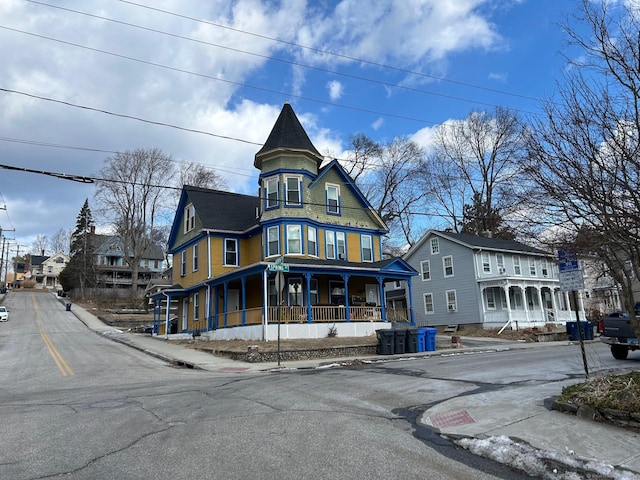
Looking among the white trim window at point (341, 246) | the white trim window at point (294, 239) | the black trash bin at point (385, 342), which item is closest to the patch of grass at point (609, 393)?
the black trash bin at point (385, 342)

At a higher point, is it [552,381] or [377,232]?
[377,232]

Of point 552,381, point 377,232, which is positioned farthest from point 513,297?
point 552,381

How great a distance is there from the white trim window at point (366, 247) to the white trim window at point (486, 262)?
36.5ft

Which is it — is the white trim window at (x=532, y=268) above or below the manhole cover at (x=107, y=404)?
above

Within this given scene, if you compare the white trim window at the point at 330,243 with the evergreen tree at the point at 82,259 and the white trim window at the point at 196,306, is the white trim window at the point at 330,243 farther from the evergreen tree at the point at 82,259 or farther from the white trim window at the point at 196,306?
the evergreen tree at the point at 82,259

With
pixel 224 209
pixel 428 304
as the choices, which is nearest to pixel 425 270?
pixel 428 304

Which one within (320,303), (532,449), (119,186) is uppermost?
(119,186)

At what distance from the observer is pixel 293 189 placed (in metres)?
27.4

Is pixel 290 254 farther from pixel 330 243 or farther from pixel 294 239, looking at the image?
pixel 330 243

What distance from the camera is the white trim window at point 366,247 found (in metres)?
30.4

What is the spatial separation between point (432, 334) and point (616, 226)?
53.8 ft

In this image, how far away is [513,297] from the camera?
37844 millimetres

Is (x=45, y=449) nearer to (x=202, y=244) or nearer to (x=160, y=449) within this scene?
(x=160, y=449)

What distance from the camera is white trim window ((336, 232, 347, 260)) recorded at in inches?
1139
